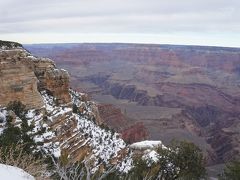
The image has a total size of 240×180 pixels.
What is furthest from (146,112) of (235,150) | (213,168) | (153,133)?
(213,168)

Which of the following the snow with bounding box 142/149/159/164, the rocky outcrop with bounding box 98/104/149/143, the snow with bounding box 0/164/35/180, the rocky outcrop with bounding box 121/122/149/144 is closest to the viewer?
the snow with bounding box 0/164/35/180

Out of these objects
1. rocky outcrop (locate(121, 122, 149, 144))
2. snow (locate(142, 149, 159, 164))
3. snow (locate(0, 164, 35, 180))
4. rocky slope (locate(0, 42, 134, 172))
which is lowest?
rocky outcrop (locate(121, 122, 149, 144))

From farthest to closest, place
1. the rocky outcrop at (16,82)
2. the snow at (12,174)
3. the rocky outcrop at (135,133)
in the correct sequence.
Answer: the rocky outcrop at (135,133)
the rocky outcrop at (16,82)
the snow at (12,174)

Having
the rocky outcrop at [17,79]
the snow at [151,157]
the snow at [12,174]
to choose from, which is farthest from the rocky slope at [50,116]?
the snow at [12,174]

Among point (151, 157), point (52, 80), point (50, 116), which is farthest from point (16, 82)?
point (151, 157)

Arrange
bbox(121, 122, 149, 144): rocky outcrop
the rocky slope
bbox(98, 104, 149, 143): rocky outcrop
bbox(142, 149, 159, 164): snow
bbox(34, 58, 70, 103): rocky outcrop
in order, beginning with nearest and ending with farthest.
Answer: the rocky slope < bbox(142, 149, 159, 164): snow < bbox(34, 58, 70, 103): rocky outcrop < bbox(121, 122, 149, 144): rocky outcrop < bbox(98, 104, 149, 143): rocky outcrop

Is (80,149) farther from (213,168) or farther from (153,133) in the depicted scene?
(153,133)

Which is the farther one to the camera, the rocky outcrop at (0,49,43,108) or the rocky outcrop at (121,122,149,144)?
the rocky outcrop at (121,122,149,144)

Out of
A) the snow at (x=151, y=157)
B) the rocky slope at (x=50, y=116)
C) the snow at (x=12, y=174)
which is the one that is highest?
the snow at (x=12, y=174)

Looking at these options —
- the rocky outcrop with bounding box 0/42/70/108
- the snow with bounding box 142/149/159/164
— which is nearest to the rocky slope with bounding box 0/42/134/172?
the rocky outcrop with bounding box 0/42/70/108

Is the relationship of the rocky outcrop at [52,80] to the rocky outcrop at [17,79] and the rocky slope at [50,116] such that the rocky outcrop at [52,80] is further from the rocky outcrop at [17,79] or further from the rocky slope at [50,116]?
the rocky outcrop at [17,79]

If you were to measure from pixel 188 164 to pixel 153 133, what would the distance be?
96949mm

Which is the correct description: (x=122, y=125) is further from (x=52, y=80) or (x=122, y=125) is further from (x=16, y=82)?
(x=16, y=82)

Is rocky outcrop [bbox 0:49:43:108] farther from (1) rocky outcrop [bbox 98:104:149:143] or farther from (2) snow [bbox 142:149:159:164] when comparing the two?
(1) rocky outcrop [bbox 98:104:149:143]
